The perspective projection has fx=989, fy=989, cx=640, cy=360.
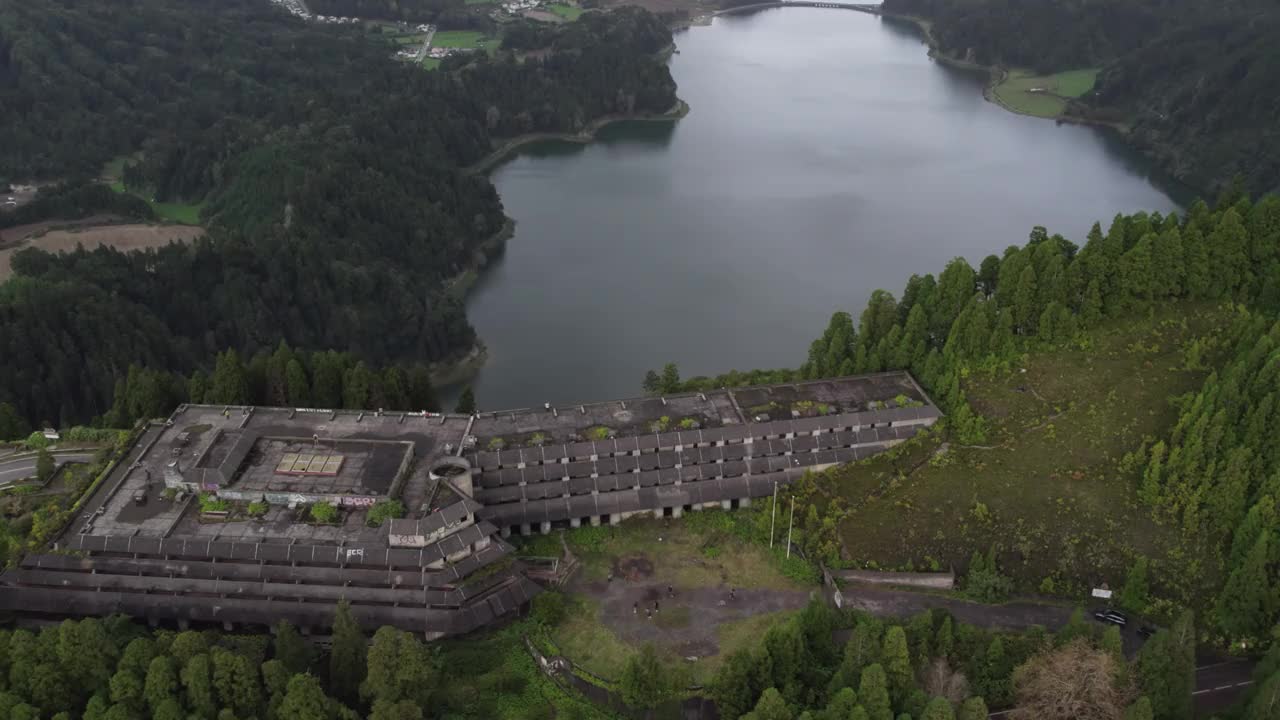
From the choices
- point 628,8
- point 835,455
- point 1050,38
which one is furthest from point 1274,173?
point 628,8

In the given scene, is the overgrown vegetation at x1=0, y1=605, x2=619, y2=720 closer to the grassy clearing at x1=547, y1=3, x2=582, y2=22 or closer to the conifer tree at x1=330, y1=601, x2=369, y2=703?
the conifer tree at x1=330, y1=601, x2=369, y2=703

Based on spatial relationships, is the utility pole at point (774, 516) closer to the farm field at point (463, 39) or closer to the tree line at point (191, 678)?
the tree line at point (191, 678)

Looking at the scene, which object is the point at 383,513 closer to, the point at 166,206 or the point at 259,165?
the point at 259,165

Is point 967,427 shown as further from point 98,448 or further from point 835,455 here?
point 98,448

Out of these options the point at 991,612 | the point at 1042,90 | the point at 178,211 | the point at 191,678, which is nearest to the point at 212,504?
the point at 191,678

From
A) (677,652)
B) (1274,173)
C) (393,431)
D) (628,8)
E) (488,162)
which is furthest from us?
(628,8)

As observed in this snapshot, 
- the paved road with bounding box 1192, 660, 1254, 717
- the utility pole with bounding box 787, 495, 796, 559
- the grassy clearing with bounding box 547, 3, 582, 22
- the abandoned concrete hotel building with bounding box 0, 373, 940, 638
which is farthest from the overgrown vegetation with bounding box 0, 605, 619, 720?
the grassy clearing with bounding box 547, 3, 582, 22
